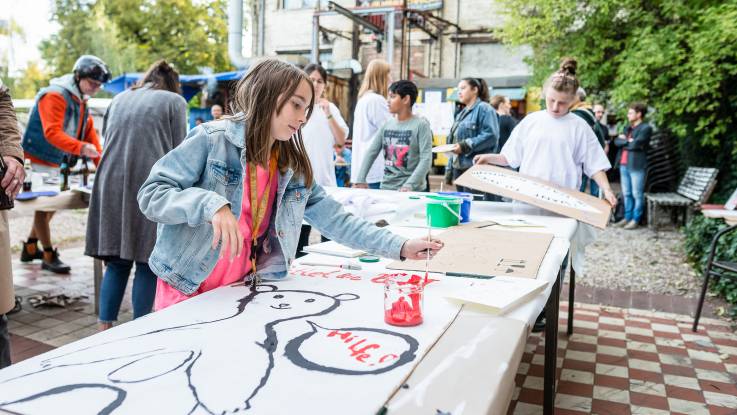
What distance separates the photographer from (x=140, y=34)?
75.7ft

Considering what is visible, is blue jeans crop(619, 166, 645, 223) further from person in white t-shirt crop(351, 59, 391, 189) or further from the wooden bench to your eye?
person in white t-shirt crop(351, 59, 391, 189)

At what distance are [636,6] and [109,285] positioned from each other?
8.57 metres

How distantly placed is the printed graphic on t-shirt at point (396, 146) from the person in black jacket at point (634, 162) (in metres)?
5.38

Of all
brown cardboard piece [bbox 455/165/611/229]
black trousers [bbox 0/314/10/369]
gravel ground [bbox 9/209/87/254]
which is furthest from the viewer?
gravel ground [bbox 9/209/87/254]

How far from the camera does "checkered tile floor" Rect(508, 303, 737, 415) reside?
265cm

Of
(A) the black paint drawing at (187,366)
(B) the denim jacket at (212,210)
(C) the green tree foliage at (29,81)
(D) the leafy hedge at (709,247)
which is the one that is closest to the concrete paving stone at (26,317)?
(B) the denim jacket at (212,210)

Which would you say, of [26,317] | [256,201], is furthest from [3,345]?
[26,317]

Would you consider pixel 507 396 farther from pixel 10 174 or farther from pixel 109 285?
pixel 109 285

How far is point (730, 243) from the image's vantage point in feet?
14.9

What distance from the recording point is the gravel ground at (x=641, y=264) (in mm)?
5047

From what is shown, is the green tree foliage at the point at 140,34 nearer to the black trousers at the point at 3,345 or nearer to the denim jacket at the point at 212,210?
the black trousers at the point at 3,345

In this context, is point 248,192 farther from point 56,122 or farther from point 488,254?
point 56,122

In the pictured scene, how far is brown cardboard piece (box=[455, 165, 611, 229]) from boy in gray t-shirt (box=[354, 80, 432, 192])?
2.13ft

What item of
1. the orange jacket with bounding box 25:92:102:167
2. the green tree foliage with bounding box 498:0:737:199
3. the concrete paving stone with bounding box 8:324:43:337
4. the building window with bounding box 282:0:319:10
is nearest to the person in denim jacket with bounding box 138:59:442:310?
the concrete paving stone with bounding box 8:324:43:337
